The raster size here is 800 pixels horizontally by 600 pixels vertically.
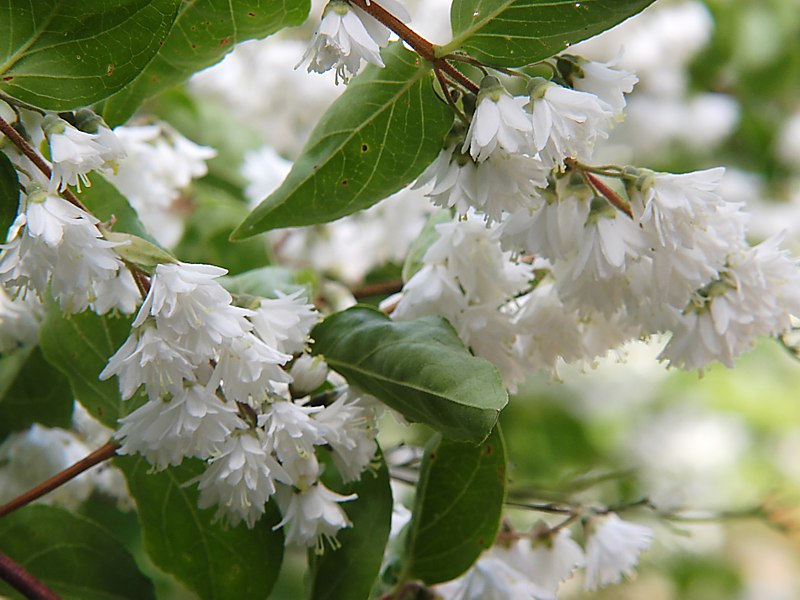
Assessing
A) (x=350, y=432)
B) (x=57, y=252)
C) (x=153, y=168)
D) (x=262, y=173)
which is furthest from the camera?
(x=262, y=173)

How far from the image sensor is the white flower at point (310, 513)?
0.61 meters

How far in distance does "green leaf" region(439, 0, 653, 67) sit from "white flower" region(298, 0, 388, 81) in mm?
65

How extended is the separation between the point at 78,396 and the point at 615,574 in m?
0.45

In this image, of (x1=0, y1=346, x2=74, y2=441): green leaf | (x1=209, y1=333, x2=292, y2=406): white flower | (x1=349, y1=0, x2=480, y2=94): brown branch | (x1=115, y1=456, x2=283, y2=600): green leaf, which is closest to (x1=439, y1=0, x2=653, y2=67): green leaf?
(x1=349, y1=0, x2=480, y2=94): brown branch

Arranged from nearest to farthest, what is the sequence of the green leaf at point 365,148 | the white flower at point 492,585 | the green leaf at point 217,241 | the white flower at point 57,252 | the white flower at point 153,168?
1. the white flower at point 57,252
2. the green leaf at point 365,148
3. the white flower at point 492,585
4. the white flower at point 153,168
5. the green leaf at point 217,241

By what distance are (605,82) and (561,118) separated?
0.21 ft

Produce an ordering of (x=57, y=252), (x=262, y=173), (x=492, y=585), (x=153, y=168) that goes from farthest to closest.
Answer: (x=262, y=173), (x=153, y=168), (x=492, y=585), (x=57, y=252)

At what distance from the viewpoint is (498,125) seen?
1.72 ft

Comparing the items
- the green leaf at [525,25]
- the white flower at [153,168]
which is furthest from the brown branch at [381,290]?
the green leaf at [525,25]

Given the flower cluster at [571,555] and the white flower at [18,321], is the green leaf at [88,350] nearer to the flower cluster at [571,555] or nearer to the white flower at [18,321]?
the white flower at [18,321]

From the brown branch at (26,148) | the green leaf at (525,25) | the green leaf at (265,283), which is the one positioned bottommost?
the green leaf at (265,283)

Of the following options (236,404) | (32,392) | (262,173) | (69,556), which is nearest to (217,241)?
(262,173)

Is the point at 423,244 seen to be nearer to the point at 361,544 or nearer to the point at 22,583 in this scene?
the point at 361,544

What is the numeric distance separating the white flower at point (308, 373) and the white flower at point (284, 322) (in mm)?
18
